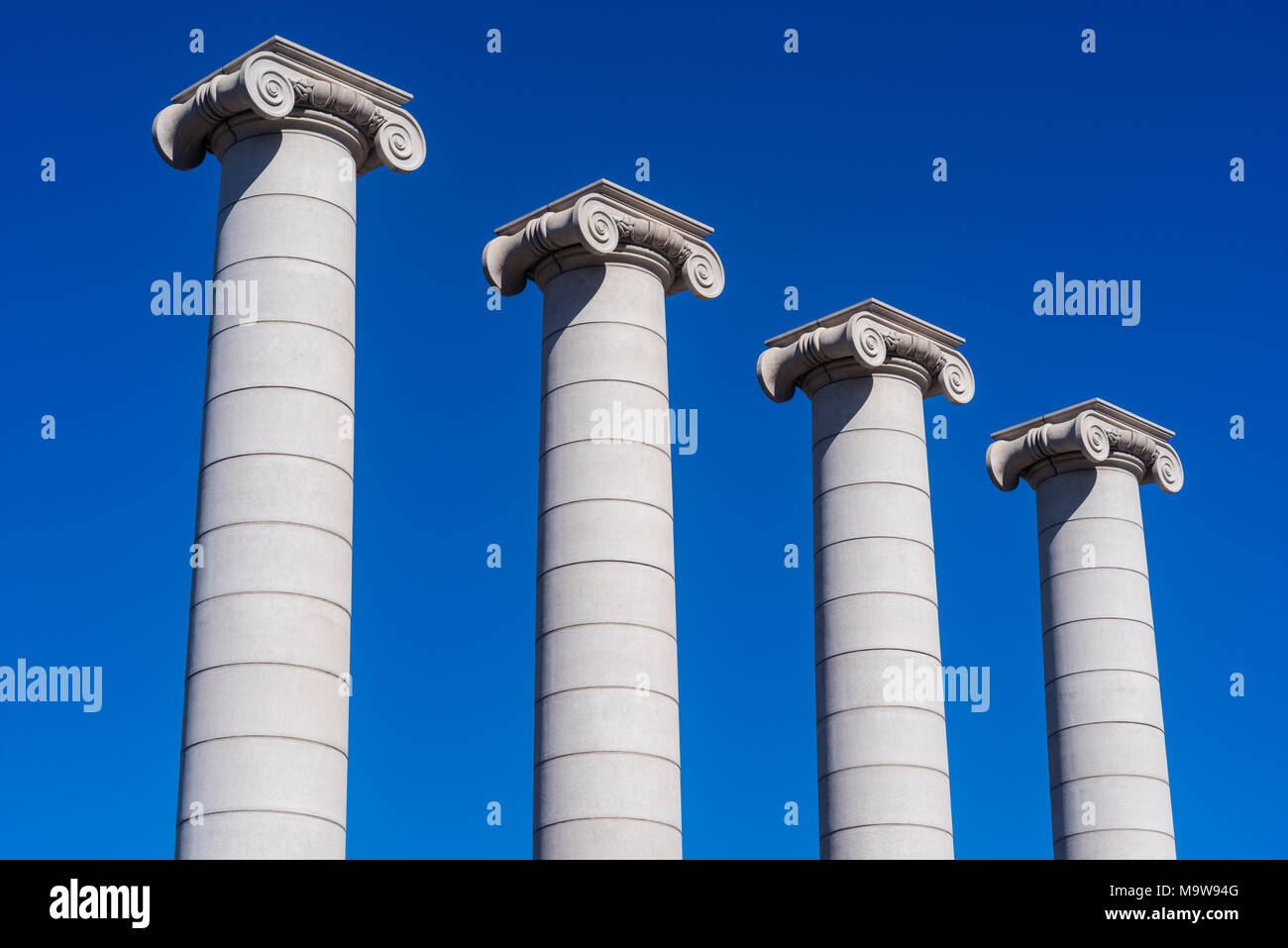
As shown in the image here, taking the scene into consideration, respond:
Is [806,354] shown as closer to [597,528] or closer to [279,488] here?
[597,528]

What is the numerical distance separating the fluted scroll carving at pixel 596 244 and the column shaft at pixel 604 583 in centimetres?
105

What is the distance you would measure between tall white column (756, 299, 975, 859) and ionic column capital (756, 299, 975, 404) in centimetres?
5

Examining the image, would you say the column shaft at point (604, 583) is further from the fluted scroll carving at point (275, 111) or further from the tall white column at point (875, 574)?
the tall white column at point (875, 574)

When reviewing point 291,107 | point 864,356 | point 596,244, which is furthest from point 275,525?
point 864,356

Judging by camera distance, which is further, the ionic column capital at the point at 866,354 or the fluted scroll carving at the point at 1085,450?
the fluted scroll carving at the point at 1085,450

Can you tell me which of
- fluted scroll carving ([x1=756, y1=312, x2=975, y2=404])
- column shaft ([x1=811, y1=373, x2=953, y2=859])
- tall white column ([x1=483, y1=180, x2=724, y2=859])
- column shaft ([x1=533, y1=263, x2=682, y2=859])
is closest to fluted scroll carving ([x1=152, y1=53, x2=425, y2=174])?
tall white column ([x1=483, y1=180, x2=724, y2=859])

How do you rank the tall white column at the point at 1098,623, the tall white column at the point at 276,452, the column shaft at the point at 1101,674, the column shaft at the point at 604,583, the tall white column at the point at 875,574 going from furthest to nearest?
the tall white column at the point at 1098,623 → the column shaft at the point at 1101,674 → the tall white column at the point at 875,574 → the column shaft at the point at 604,583 → the tall white column at the point at 276,452

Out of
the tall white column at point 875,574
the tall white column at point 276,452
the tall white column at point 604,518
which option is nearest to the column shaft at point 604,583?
the tall white column at point 604,518

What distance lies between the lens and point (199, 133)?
5534cm

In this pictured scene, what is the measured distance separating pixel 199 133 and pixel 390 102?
5590 mm

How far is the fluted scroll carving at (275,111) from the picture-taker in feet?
175

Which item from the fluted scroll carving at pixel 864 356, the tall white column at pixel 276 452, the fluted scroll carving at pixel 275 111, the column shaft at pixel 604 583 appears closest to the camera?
the tall white column at pixel 276 452

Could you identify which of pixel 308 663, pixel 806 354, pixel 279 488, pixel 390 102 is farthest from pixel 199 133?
pixel 806 354

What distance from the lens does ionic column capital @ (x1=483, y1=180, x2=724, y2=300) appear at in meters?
61.5
